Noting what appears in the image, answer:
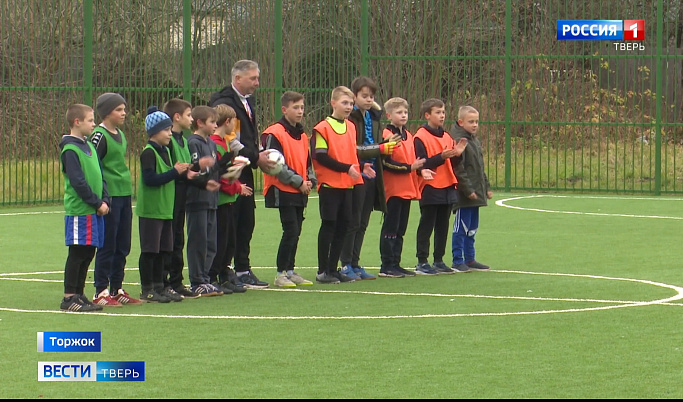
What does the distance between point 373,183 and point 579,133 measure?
455 inches

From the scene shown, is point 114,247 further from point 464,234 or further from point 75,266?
point 464,234

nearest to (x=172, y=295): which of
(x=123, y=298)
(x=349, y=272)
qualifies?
(x=123, y=298)

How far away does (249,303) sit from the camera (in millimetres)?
10016

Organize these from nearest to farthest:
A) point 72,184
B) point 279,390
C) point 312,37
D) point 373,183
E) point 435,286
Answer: point 279,390 < point 72,184 < point 435,286 < point 373,183 < point 312,37

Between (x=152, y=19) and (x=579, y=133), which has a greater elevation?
(x=152, y=19)

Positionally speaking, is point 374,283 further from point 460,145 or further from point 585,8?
point 585,8

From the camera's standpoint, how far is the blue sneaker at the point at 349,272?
1160 cm

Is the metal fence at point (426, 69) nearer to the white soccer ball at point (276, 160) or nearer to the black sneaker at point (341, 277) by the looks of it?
the black sneaker at point (341, 277)

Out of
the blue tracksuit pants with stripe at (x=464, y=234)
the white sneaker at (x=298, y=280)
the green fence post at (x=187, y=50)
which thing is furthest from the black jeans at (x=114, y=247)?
the green fence post at (x=187, y=50)

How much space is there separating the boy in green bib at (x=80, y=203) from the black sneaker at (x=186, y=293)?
3.14 ft

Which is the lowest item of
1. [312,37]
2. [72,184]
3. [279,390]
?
[279,390]

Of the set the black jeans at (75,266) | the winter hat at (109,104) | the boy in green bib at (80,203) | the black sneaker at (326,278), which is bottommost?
the black sneaker at (326,278)

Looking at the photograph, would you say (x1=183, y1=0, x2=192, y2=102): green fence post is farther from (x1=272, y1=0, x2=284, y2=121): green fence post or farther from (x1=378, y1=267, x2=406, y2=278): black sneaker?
(x1=378, y1=267, x2=406, y2=278): black sneaker

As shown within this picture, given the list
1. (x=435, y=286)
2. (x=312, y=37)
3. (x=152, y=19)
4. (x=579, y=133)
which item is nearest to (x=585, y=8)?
(x=579, y=133)
